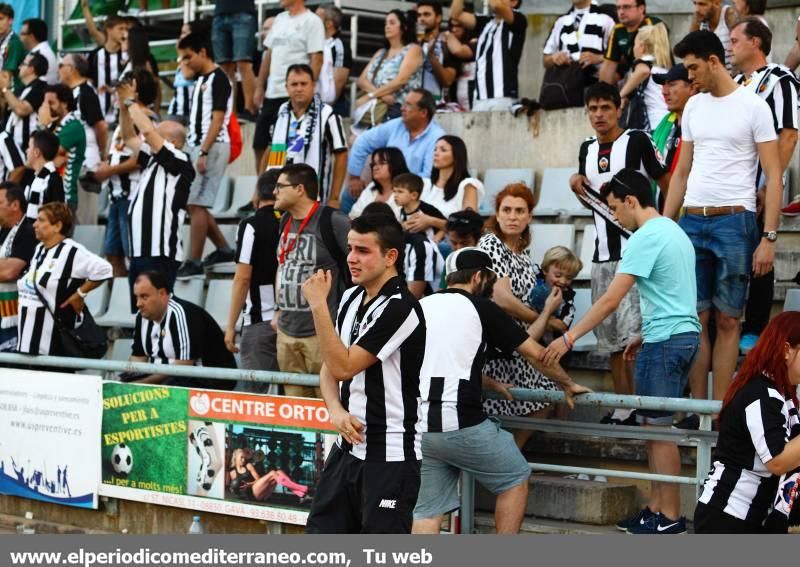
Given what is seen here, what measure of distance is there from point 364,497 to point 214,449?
2685 millimetres

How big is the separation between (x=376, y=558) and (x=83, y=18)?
1226 centimetres

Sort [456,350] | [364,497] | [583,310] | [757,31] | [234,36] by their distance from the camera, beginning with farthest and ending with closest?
[234,36] → [583,310] → [757,31] → [456,350] → [364,497]

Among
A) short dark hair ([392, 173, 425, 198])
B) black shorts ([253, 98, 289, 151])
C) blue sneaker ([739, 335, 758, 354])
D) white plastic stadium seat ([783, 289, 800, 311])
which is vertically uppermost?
black shorts ([253, 98, 289, 151])

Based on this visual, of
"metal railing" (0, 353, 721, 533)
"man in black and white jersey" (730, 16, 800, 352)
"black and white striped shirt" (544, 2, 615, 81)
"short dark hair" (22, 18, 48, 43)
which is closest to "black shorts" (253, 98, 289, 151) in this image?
"black and white striped shirt" (544, 2, 615, 81)

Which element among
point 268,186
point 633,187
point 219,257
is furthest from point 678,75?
point 219,257

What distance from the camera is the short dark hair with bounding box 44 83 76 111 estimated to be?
1212cm

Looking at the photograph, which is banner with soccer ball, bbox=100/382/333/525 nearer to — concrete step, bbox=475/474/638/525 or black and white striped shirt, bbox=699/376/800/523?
concrete step, bbox=475/474/638/525

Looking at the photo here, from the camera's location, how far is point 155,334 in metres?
9.31

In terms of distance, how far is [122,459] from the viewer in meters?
8.91

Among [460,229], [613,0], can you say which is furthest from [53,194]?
[613,0]

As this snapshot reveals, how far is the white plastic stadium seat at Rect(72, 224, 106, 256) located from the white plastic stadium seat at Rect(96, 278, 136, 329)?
29.2 inches

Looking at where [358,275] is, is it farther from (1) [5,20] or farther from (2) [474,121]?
(1) [5,20]

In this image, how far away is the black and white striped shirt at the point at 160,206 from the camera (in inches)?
407

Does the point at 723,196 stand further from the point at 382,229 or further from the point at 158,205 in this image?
the point at 158,205
